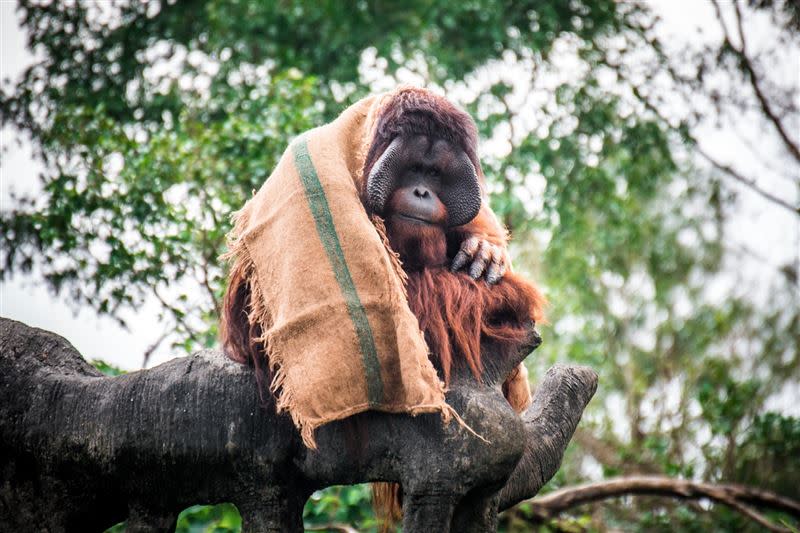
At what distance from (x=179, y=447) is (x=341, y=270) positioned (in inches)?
24.3

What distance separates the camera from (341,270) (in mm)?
2184

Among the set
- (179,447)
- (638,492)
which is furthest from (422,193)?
(638,492)

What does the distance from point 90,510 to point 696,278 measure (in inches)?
269

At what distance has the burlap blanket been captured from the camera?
2.11m

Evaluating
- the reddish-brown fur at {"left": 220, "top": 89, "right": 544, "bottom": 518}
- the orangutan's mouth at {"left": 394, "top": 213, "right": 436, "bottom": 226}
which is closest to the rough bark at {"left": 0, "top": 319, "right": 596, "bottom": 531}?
the reddish-brown fur at {"left": 220, "top": 89, "right": 544, "bottom": 518}

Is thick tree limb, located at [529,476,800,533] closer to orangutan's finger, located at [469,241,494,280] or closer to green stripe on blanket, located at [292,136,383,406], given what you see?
orangutan's finger, located at [469,241,494,280]

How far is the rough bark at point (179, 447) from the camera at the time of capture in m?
2.24

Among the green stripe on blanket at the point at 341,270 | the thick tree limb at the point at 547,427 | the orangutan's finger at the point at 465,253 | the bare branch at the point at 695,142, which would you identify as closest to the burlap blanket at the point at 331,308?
the green stripe on blanket at the point at 341,270

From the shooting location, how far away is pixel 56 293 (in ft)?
13.0

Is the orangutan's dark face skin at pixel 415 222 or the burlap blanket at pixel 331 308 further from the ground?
the orangutan's dark face skin at pixel 415 222

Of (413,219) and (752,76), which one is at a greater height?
(752,76)

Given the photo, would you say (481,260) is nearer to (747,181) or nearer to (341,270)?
(341,270)

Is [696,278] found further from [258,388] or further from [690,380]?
[258,388]

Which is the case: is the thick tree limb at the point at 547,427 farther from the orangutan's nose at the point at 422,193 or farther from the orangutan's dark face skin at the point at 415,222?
the orangutan's nose at the point at 422,193
